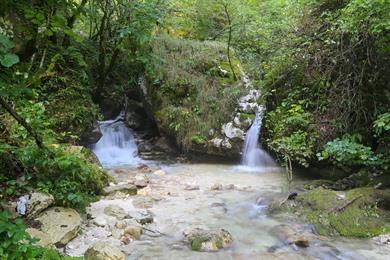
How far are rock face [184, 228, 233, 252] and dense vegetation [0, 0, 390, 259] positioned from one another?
1455 millimetres

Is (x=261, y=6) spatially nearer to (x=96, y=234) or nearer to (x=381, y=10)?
(x=381, y=10)

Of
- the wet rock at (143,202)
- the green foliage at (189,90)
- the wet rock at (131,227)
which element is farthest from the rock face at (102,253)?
the green foliage at (189,90)

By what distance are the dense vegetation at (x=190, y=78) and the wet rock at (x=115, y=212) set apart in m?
0.32

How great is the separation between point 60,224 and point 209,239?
5.36 ft

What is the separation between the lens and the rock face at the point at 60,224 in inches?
147

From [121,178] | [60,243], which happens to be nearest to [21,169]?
[60,243]

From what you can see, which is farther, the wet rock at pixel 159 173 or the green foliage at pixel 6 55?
the wet rock at pixel 159 173

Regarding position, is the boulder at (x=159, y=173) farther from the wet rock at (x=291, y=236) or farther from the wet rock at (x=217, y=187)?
the wet rock at (x=291, y=236)

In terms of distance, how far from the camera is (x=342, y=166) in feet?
21.9

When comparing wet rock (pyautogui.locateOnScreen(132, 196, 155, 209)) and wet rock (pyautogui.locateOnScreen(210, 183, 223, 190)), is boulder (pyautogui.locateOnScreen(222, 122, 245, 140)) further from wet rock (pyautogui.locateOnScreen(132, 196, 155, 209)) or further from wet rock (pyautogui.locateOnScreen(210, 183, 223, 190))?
wet rock (pyautogui.locateOnScreen(132, 196, 155, 209))

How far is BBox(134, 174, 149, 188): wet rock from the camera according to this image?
650 cm

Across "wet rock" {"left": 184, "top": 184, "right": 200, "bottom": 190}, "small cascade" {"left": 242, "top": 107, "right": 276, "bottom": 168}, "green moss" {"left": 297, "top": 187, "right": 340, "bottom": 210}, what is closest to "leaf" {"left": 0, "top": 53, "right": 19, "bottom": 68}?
"green moss" {"left": 297, "top": 187, "right": 340, "bottom": 210}

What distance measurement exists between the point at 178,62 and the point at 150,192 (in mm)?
4352

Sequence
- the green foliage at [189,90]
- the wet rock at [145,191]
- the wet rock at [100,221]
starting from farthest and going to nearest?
the green foliage at [189,90] → the wet rock at [145,191] → the wet rock at [100,221]
